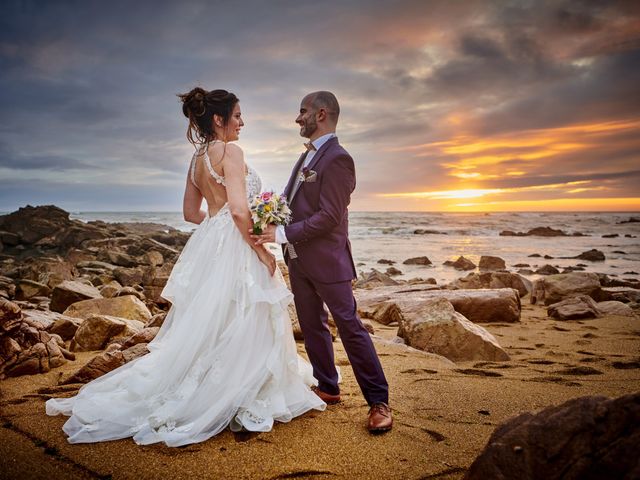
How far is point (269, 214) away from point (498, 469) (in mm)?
2362

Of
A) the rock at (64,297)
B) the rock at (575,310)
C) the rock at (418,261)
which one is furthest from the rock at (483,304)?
the rock at (418,261)

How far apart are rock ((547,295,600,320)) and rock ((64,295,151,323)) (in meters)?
7.47

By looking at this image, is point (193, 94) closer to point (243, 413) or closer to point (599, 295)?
point (243, 413)

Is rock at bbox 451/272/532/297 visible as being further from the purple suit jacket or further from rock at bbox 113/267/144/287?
rock at bbox 113/267/144/287

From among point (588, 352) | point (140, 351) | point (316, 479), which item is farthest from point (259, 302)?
point (588, 352)

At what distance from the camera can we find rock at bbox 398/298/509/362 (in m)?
5.44

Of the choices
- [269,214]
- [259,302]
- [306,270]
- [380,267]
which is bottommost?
[380,267]

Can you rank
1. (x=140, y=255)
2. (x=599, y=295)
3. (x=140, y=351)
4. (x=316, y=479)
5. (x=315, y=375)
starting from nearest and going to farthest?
(x=316, y=479) → (x=315, y=375) → (x=140, y=351) → (x=599, y=295) → (x=140, y=255)

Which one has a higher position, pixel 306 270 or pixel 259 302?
pixel 306 270

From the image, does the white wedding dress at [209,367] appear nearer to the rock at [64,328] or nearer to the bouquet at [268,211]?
the bouquet at [268,211]

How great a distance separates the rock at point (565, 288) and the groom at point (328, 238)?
25.3 ft

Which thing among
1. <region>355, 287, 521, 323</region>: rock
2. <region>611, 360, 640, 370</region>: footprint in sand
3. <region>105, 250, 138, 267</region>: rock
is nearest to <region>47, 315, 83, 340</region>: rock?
<region>355, 287, 521, 323</region>: rock

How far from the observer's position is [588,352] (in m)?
5.51

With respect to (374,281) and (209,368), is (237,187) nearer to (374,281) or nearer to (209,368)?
(209,368)
